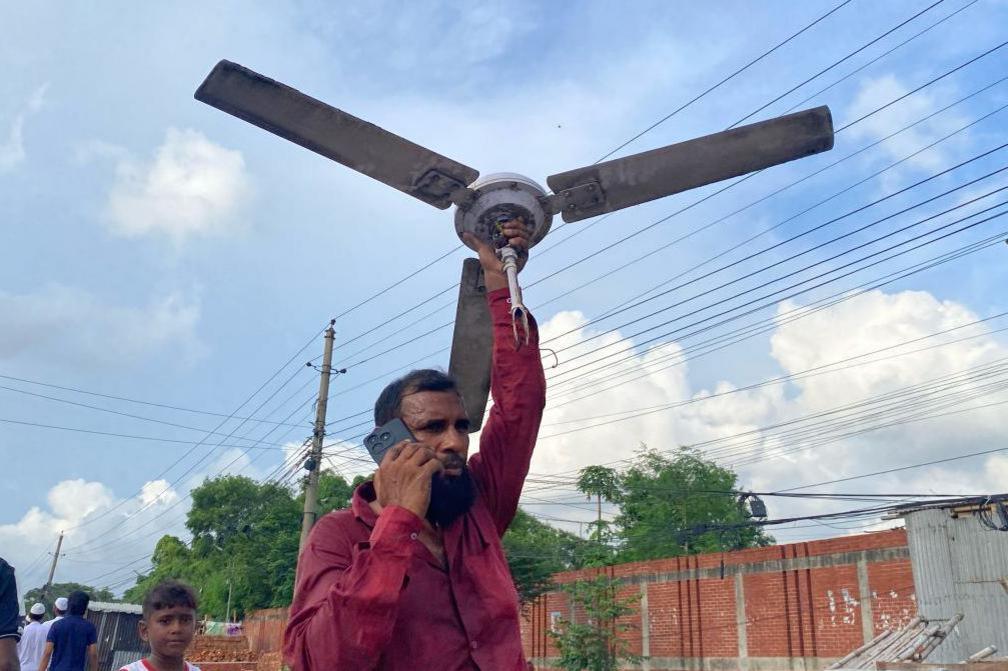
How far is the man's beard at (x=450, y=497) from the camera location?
80.4 inches

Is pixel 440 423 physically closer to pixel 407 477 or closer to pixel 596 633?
pixel 407 477

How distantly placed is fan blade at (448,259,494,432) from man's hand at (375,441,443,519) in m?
0.81

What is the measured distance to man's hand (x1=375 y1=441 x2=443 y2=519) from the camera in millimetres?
1769

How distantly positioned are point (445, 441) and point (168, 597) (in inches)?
105

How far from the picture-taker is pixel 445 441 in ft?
7.03

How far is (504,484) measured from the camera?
240 centimetres

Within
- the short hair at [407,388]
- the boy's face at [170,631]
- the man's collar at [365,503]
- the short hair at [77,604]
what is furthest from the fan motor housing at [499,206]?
the short hair at [77,604]

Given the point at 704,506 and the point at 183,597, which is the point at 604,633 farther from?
the point at 704,506

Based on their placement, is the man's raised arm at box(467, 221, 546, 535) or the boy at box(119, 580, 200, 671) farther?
the boy at box(119, 580, 200, 671)

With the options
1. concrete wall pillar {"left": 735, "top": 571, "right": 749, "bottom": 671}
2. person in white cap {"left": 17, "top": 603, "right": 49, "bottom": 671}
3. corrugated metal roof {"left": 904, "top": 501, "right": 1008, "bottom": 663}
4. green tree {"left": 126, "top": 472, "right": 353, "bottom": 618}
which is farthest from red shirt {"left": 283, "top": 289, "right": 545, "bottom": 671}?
green tree {"left": 126, "top": 472, "right": 353, "bottom": 618}

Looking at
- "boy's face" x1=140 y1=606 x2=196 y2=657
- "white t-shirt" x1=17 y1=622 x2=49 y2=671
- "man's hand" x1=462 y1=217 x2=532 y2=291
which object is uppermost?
"man's hand" x1=462 y1=217 x2=532 y2=291

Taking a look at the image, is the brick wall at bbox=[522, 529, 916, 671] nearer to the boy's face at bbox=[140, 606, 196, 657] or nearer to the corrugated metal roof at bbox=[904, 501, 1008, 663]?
the corrugated metal roof at bbox=[904, 501, 1008, 663]

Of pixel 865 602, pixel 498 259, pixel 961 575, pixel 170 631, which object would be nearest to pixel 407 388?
pixel 498 259

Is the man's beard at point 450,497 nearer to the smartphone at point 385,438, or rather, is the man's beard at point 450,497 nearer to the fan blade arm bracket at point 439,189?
the smartphone at point 385,438
